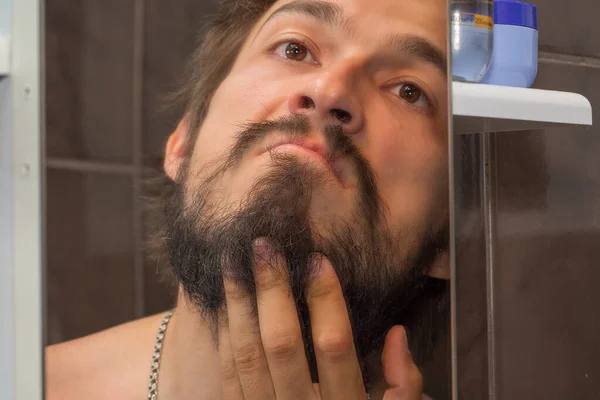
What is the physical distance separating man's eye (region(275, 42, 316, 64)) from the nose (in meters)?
0.03

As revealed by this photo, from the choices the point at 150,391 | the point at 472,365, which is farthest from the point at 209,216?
the point at 472,365

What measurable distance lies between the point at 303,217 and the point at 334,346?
0.37 feet

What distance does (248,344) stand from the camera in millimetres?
577

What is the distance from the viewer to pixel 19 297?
2.33 ft

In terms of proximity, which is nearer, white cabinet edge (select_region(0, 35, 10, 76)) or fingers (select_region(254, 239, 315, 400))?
fingers (select_region(254, 239, 315, 400))

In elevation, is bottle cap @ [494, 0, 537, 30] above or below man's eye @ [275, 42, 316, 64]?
above

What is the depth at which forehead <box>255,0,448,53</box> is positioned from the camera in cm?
62

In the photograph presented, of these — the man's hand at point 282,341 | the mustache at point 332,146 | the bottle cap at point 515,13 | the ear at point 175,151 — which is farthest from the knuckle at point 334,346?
the bottle cap at point 515,13

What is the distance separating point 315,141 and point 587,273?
0.90 feet

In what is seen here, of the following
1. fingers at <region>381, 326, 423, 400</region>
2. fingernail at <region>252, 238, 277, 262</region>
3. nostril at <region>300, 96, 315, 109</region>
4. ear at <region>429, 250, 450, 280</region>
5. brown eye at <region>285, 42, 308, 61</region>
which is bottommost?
fingers at <region>381, 326, 423, 400</region>

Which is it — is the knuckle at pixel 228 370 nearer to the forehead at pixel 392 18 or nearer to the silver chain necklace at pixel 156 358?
the silver chain necklace at pixel 156 358

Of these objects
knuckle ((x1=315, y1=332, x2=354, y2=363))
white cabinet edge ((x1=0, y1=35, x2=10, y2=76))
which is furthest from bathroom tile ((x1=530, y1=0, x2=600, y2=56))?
white cabinet edge ((x1=0, y1=35, x2=10, y2=76))

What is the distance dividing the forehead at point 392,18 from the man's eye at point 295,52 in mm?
42

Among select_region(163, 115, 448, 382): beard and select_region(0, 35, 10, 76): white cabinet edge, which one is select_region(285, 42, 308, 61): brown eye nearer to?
select_region(163, 115, 448, 382): beard
